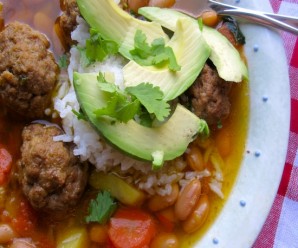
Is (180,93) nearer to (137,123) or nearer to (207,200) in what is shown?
(137,123)

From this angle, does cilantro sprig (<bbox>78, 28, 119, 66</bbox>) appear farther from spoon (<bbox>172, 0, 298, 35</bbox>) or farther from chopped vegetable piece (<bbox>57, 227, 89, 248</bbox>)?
chopped vegetable piece (<bbox>57, 227, 89, 248</bbox>)

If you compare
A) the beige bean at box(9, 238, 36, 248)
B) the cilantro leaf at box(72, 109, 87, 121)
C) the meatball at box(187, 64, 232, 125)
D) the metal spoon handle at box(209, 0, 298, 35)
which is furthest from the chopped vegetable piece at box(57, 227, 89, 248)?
the metal spoon handle at box(209, 0, 298, 35)

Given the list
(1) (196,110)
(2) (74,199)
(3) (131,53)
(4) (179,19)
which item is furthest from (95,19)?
(2) (74,199)

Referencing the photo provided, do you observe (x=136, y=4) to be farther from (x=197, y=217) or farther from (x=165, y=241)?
(x=165, y=241)

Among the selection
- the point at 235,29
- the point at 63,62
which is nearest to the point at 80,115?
the point at 63,62

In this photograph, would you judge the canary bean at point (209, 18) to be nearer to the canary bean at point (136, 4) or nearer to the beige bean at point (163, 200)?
the canary bean at point (136, 4)

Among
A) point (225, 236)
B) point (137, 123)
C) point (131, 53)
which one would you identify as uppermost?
point (131, 53)

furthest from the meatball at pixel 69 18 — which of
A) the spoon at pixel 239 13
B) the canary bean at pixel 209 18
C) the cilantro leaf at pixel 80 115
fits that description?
the canary bean at pixel 209 18
